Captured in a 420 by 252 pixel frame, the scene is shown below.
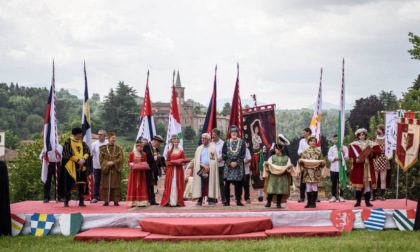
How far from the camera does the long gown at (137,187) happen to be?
14.4 m

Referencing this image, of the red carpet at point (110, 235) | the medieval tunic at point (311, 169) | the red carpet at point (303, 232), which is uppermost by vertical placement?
the medieval tunic at point (311, 169)

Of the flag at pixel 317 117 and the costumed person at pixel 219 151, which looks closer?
the costumed person at pixel 219 151

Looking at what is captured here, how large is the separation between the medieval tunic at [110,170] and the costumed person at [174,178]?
4.71 feet

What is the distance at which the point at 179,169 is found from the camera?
14492 mm

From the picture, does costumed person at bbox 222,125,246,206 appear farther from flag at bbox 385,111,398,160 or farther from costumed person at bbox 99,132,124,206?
flag at bbox 385,111,398,160

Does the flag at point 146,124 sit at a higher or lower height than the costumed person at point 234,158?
higher

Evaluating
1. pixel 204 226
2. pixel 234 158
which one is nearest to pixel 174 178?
pixel 234 158

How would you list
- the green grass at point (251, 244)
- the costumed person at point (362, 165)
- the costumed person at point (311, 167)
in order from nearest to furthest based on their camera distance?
the green grass at point (251, 244)
the costumed person at point (311, 167)
the costumed person at point (362, 165)

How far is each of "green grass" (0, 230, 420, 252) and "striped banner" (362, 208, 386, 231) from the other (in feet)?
2.98

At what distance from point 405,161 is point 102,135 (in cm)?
715

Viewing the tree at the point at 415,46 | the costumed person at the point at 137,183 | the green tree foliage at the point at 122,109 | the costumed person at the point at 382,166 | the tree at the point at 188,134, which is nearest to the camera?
the costumed person at the point at 137,183

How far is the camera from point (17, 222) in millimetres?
12953

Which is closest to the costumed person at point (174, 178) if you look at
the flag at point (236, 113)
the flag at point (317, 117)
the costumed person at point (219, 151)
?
the costumed person at point (219, 151)

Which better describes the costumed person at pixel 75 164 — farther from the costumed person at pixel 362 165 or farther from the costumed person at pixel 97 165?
the costumed person at pixel 362 165
